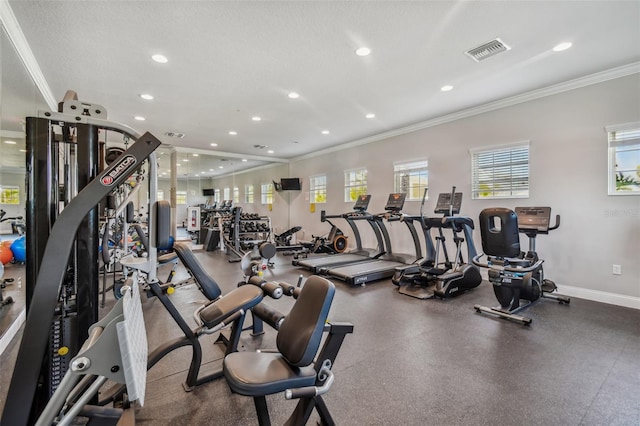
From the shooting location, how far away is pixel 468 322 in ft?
11.1

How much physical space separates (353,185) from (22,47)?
261 inches

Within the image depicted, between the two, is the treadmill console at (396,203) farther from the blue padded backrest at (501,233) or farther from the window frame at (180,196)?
the window frame at (180,196)

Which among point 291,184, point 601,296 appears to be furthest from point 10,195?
point 291,184

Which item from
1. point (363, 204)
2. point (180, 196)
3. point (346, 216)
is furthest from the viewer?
point (180, 196)

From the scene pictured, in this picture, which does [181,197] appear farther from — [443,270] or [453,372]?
[453,372]

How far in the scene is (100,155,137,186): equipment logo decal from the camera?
1.41 m

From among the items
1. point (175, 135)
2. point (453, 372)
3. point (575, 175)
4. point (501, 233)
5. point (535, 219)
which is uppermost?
point (175, 135)

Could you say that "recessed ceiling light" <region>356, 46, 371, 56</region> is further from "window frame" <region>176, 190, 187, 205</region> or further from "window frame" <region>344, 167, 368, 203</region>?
"window frame" <region>176, 190, 187, 205</region>

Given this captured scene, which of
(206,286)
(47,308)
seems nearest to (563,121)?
(206,286)

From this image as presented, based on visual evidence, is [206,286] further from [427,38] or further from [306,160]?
[306,160]

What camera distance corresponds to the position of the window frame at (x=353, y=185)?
7910 mm

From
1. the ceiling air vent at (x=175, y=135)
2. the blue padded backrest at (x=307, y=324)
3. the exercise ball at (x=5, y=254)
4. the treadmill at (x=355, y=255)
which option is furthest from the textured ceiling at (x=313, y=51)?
the exercise ball at (x=5, y=254)

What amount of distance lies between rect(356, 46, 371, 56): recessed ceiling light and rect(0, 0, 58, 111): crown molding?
3240 millimetres

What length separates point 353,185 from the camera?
8266 mm
